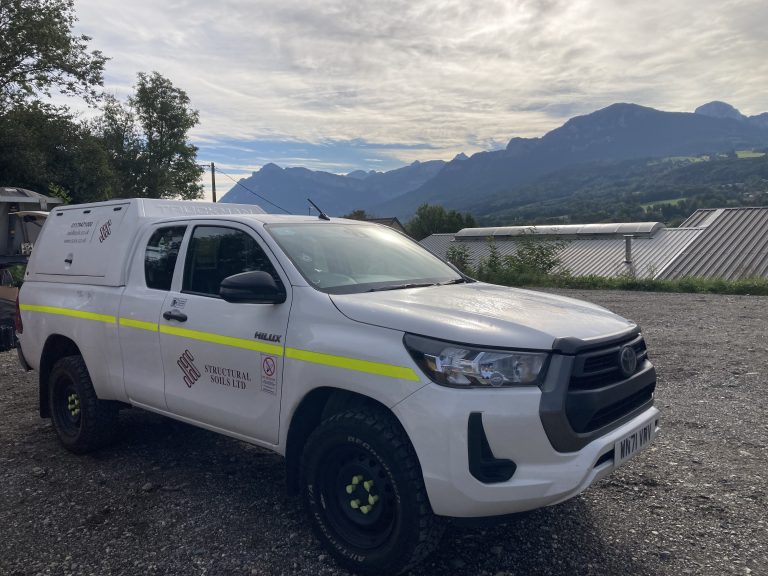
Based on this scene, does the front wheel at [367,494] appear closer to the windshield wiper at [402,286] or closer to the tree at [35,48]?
the windshield wiper at [402,286]

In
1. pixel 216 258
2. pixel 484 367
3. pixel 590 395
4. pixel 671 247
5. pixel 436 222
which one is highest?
pixel 216 258

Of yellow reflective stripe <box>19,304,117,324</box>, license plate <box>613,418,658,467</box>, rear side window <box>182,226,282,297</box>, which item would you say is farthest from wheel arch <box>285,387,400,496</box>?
yellow reflective stripe <box>19,304,117,324</box>

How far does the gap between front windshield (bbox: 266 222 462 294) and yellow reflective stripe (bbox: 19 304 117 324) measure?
5.37 feet

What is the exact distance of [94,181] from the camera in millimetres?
28453

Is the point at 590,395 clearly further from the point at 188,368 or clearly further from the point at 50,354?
the point at 50,354

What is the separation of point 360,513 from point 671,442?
2895mm

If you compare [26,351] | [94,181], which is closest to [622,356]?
[26,351]

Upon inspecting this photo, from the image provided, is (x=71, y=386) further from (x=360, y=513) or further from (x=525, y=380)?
(x=525, y=380)

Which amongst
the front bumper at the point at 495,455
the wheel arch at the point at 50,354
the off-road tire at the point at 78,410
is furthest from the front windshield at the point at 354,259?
the wheel arch at the point at 50,354

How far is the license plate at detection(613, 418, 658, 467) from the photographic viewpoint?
9.63 feet

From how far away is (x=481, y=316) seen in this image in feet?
9.83

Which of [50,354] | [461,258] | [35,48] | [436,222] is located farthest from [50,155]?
[436,222]

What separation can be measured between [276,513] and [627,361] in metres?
2.30

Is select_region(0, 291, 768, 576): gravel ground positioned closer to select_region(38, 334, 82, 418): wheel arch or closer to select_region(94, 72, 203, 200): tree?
select_region(38, 334, 82, 418): wheel arch
